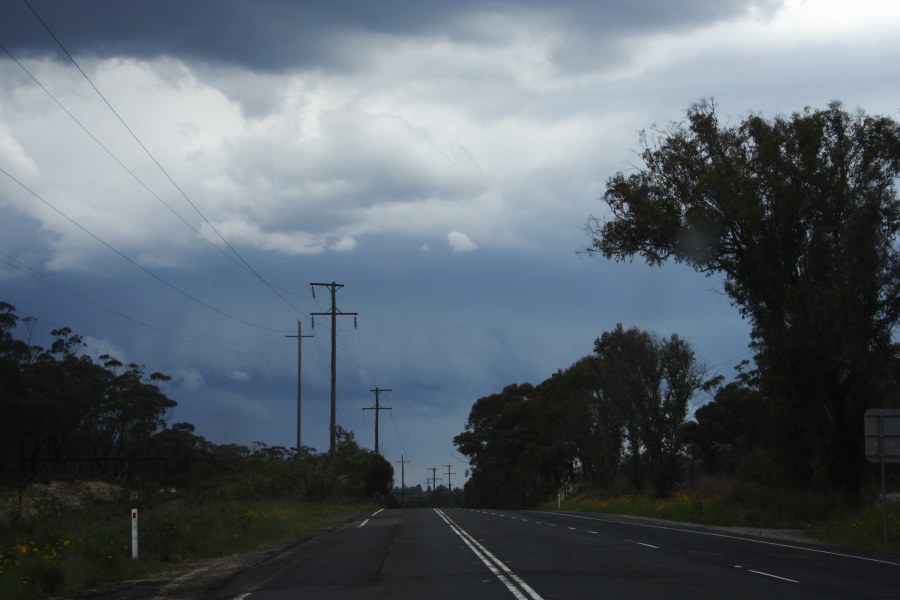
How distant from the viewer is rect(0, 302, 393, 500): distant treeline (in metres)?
56.6

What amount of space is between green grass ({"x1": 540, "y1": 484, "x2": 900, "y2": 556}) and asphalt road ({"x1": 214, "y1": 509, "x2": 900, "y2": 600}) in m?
1.87

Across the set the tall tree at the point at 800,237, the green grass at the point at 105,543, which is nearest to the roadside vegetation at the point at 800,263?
the tall tree at the point at 800,237

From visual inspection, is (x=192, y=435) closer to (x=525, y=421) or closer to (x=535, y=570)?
(x=525, y=421)

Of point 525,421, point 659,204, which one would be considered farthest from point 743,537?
point 525,421

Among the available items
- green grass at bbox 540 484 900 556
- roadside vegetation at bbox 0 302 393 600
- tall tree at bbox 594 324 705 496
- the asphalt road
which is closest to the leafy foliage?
tall tree at bbox 594 324 705 496

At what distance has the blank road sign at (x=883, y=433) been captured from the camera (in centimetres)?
2450

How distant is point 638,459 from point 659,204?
1178 inches

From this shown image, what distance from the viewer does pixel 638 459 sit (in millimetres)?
61312

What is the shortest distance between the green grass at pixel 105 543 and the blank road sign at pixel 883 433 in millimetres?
17120

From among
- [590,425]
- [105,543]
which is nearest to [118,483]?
[105,543]

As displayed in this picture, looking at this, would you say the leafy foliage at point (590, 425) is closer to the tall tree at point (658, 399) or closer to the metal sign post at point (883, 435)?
the tall tree at point (658, 399)

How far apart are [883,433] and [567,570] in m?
11.7

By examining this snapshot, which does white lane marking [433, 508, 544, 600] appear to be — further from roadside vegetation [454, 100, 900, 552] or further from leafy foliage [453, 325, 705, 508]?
leafy foliage [453, 325, 705, 508]

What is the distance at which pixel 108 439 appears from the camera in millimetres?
70812
